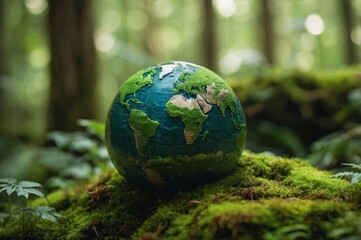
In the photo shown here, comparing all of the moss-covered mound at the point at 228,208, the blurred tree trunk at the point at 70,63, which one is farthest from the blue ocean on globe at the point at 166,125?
the blurred tree trunk at the point at 70,63

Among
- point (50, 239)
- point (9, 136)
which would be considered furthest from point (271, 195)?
point (9, 136)

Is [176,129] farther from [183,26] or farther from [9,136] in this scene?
[183,26]

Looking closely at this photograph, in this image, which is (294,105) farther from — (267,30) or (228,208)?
(228,208)

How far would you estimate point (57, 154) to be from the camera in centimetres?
498

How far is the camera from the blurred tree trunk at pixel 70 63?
5922 mm

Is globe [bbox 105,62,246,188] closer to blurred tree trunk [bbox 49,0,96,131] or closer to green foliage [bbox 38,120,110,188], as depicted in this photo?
green foliage [bbox 38,120,110,188]

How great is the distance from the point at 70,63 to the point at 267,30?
20.5 feet

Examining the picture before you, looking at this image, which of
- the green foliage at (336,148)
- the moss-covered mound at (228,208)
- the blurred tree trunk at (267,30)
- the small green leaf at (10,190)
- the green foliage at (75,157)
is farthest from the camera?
the blurred tree trunk at (267,30)

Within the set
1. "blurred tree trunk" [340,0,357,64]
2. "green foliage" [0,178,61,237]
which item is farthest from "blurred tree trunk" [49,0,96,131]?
"blurred tree trunk" [340,0,357,64]

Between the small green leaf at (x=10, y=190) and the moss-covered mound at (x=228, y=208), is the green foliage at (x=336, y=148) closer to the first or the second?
the moss-covered mound at (x=228, y=208)

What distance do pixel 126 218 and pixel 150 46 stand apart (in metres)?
15.3

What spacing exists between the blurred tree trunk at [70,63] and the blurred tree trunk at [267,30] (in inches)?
226

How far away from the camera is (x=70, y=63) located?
6.00m

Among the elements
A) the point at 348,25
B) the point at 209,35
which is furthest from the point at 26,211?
the point at 348,25
